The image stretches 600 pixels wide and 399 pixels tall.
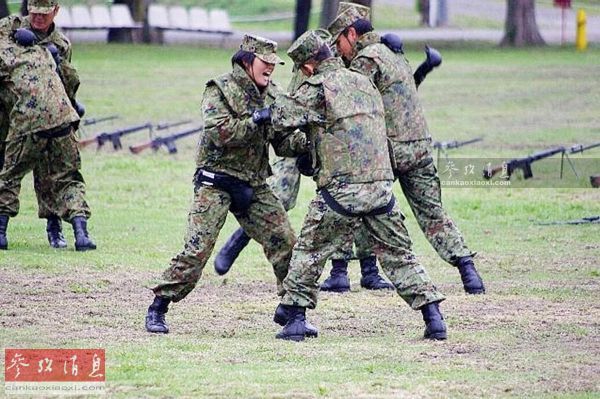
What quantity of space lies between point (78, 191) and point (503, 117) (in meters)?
14.7

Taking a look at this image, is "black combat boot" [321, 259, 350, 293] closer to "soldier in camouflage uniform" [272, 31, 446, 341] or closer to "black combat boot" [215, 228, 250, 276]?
"black combat boot" [215, 228, 250, 276]

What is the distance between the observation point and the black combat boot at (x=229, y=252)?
12188 mm

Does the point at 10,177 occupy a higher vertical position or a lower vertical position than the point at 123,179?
higher

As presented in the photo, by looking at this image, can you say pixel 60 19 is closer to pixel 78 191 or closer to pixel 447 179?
pixel 447 179

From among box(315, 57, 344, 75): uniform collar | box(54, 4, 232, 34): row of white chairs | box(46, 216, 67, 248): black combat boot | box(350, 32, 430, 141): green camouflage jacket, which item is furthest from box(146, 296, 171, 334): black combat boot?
box(54, 4, 232, 34): row of white chairs

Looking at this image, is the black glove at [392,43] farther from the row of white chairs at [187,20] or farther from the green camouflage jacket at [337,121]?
the row of white chairs at [187,20]

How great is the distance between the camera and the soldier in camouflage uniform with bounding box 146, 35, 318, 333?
977 centimetres

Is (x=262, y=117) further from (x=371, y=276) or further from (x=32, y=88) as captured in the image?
(x=32, y=88)

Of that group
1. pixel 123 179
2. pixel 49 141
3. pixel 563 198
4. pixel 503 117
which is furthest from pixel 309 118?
pixel 503 117

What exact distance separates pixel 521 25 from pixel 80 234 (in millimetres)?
29393

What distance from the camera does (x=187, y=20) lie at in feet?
151

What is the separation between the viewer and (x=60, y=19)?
143 feet

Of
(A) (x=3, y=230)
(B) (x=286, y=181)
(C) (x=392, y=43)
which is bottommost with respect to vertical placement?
(A) (x=3, y=230)

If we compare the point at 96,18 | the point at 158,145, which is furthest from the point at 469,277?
the point at 96,18
